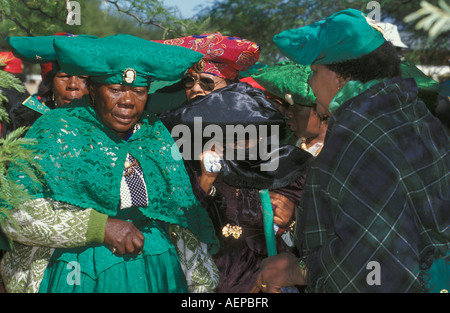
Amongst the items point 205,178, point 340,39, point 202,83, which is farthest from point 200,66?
point 340,39

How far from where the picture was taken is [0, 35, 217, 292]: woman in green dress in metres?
2.61

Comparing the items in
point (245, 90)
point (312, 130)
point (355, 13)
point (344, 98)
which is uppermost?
point (355, 13)

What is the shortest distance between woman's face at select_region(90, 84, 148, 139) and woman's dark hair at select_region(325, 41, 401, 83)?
110cm

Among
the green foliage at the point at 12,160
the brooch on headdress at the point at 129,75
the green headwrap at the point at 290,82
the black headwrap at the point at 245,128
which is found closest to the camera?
the green foliage at the point at 12,160

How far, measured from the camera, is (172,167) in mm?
2938

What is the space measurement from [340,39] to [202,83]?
4.29 feet

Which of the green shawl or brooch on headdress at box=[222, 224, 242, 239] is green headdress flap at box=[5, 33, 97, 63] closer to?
the green shawl

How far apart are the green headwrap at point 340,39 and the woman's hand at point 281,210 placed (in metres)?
0.97

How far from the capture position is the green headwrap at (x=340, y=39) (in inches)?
97.1

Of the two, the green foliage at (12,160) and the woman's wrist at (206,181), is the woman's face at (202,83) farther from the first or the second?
the green foliage at (12,160)

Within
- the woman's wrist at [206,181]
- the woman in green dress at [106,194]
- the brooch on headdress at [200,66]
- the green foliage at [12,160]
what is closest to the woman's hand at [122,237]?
the woman in green dress at [106,194]
